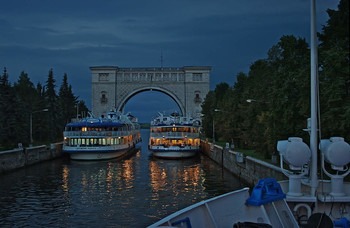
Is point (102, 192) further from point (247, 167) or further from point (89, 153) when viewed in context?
point (89, 153)

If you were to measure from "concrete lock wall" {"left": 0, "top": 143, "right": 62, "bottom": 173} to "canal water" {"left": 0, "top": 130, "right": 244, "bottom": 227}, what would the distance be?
0.76 m

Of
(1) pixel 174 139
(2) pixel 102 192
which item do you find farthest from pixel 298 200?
(1) pixel 174 139

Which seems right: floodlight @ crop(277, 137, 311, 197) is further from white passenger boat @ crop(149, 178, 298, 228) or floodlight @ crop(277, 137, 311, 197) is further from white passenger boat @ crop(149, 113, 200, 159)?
white passenger boat @ crop(149, 113, 200, 159)

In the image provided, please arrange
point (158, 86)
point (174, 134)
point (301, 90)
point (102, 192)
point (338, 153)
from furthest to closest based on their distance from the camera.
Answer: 1. point (158, 86)
2. point (174, 134)
3. point (102, 192)
4. point (301, 90)
5. point (338, 153)

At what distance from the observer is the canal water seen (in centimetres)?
1628

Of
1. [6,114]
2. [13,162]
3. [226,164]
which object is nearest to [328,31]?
[226,164]

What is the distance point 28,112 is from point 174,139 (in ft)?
74.9

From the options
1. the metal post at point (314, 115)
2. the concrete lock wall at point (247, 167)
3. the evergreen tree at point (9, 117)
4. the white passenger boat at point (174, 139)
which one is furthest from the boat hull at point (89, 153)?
the metal post at point (314, 115)

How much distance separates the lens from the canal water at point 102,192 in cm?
1628

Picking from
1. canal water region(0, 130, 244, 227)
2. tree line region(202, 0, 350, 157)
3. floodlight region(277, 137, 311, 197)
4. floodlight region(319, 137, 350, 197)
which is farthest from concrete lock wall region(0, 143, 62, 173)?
A: floodlight region(319, 137, 350, 197)

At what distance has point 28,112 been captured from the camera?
172 ft

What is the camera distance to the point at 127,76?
88188mm

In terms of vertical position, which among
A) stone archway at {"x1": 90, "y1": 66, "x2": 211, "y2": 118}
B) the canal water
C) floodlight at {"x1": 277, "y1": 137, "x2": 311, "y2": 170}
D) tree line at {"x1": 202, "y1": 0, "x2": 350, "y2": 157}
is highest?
stone archway at {"x1": 90, "y1": 66, "x2": 211, "y2": 118}

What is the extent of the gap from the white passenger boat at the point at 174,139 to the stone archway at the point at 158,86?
42.1 metres
